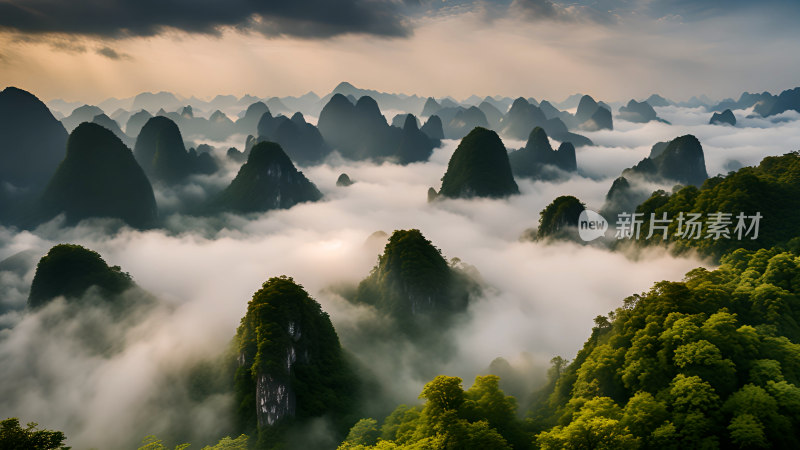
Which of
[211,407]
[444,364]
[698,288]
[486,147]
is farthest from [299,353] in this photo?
[486,147]

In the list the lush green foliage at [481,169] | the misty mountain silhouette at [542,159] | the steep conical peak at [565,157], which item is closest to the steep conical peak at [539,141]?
the misty mountain silhouette at [542,159]

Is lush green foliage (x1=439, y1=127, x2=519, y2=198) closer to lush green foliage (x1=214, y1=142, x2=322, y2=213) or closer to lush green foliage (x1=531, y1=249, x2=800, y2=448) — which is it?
lush green foliage (x1=214, y1=142, x2=322, y2=213)

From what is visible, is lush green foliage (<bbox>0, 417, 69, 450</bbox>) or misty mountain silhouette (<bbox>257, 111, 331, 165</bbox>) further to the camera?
misty mountain silhouette (<bbox>257, 111, 331, 165</bbox>)

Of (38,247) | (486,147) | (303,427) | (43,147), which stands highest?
(43,147)

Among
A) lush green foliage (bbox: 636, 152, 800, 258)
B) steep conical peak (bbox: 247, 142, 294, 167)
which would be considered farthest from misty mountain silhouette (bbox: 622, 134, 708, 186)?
steep conical peak (bbox: 247, 142, 294, 167)

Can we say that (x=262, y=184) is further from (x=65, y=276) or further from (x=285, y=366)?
(x=285, y=366)

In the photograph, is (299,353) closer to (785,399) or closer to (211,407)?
(211,407)
